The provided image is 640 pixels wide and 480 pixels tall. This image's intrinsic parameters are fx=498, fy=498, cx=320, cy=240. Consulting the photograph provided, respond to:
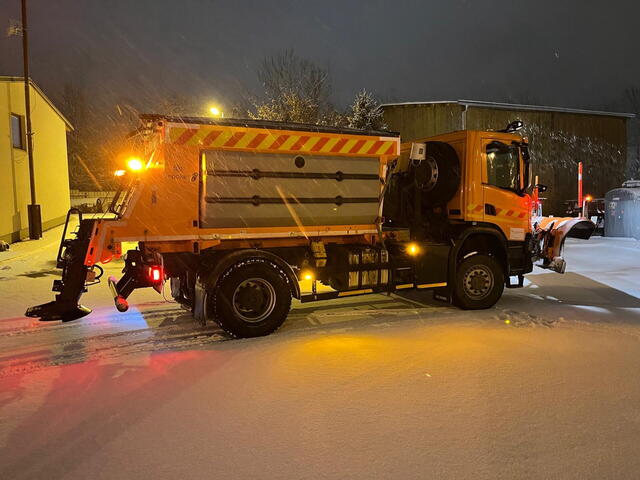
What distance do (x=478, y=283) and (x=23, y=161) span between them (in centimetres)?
1711

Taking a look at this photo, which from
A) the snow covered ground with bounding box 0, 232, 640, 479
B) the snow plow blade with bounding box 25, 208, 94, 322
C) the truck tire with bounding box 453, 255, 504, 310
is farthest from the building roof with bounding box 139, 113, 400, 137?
the snow covered ground with bounding box 0, 232, 640, 479

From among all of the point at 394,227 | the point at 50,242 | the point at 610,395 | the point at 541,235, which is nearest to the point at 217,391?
the point at 610,395

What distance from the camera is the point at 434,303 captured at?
829 cm

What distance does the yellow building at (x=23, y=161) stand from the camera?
53.6 feet

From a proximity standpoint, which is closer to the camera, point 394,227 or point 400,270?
point 400,270

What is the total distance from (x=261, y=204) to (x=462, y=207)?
3.25 m

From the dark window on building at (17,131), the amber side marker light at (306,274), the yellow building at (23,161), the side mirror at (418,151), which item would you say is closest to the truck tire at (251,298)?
the amber side marker light at (306,274)

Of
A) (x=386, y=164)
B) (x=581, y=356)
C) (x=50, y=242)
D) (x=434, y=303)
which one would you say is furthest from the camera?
(x=50, y=242)

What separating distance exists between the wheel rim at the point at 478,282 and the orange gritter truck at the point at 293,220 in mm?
20

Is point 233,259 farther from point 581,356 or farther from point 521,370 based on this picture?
point 581,356

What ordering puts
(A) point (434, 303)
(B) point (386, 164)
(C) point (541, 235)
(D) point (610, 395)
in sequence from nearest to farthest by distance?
(D) point (610, 395) → (B) point (386, 164) → (A) point (434, 303) → (C) point (541, 235)

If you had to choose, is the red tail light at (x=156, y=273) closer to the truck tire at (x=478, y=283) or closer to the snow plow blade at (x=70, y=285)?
the snow plow blade at (x=70, y=285)

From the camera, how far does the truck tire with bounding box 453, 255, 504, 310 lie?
7738 mm

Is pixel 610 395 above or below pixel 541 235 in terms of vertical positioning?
below
